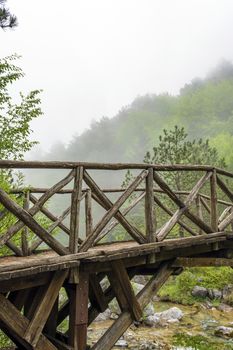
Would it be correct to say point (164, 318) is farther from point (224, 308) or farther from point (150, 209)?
point (150, 209)

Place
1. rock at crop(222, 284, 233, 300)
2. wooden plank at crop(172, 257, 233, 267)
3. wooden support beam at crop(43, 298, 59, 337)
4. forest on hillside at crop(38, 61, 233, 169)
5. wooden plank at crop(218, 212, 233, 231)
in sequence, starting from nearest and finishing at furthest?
wooden support beam at crop(43, 298, 59, 337) < wooden plank at crop(172, 257, 233, 267) < wooden plank at crop(218, 212, 233, 231) < rock at crop(222, 284, 233, 300) < forest on hillside at crop(38, 61, 233, 169)

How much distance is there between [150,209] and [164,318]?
42.0 ft

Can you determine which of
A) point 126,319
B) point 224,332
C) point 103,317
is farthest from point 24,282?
point 103,317

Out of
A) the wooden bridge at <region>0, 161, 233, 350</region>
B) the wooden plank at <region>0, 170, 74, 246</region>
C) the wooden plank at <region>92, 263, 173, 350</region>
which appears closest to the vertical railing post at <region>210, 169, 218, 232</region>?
the wooden bridge at <region>0, 161, 233, 350</region>

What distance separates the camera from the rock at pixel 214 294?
21.1m

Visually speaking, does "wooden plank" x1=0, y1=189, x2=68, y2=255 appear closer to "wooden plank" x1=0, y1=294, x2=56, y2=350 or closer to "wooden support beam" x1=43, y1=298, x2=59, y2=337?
"wooden plank" x1=0, y1=294, x2=56, y2=350

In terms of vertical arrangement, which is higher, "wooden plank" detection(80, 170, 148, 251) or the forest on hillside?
the forest on hillside

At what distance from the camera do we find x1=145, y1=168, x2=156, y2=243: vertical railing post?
19.9 ft

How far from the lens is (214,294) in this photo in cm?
2134

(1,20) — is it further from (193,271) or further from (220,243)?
(193,271)

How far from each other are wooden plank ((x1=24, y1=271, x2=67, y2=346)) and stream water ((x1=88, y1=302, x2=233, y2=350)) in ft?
32.3

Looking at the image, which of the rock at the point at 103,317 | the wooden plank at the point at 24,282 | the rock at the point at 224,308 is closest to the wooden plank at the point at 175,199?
the wooden plank at the point at 24,282

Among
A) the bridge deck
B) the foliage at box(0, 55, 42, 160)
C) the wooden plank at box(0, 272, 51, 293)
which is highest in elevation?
the foliage at box(0, 55, 42, 160)

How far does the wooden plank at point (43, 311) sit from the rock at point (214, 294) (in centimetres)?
1786
